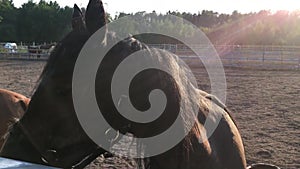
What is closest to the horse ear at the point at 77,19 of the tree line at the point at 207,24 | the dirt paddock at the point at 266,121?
the dirt paddock at the point at 266,121

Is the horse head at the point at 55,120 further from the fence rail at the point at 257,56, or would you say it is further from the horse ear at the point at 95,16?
the fence rail at the point at 257,56

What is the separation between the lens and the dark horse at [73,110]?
1624 mm

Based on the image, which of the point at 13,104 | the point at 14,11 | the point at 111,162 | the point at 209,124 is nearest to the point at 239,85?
the point at 111,162

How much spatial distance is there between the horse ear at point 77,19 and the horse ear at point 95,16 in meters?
0.09

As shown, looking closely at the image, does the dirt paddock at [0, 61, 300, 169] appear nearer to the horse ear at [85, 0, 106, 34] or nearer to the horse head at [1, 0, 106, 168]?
the horse head at [1, 0, 106, 168]

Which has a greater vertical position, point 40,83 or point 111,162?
point 40,83

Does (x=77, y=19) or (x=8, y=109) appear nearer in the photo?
(x=77, y=19)

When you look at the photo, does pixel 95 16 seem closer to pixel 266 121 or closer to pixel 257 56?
pixel 266 121

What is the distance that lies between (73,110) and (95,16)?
0.42 metres

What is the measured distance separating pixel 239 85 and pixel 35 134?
13.2 m

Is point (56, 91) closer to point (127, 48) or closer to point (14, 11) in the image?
point (127, 48)

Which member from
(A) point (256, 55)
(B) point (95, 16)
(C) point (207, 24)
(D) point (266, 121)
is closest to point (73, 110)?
(B) point (95, 16)

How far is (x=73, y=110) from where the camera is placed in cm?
164

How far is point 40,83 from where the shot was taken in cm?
168
